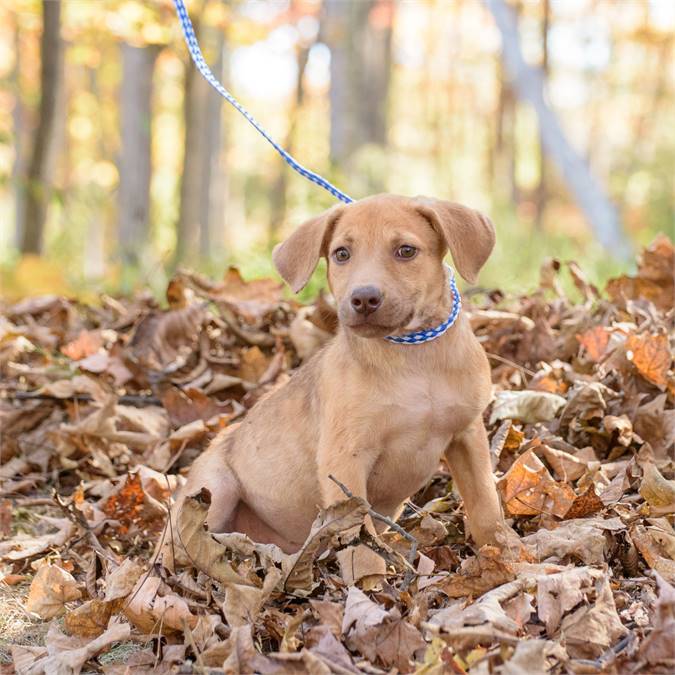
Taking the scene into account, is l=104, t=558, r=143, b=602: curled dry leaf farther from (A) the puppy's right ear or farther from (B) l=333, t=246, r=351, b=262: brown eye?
(B) l=333, t=246, r=351, b=262: brown eye

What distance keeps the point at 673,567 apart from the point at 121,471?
8.97ft

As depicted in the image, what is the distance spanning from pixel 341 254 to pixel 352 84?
13.0 m

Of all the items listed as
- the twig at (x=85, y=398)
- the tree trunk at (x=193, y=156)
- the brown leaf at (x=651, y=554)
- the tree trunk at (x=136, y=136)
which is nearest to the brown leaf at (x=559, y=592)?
the brown leaf at (x=651, y=554)

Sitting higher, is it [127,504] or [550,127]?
[550,127]

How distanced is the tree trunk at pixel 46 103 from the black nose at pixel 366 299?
7.68 meters

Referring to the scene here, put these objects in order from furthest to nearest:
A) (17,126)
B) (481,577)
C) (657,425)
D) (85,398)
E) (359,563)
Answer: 1. (17,126)
2. (85,398)
3. (657,425)
4. (359,563)
5. (481,577)

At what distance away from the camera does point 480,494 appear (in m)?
3.43

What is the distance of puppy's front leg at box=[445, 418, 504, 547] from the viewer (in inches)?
134

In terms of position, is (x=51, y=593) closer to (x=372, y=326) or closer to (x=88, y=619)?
(x=88, y=619)

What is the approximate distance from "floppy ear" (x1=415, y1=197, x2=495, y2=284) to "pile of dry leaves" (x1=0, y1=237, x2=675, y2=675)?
30.9 inches

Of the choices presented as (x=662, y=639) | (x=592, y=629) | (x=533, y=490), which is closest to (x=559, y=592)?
(x=592, y=629)

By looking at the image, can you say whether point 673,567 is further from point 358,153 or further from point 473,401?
point 358,153

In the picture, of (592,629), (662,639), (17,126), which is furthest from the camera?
(17,126)

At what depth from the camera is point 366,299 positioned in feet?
10.5
